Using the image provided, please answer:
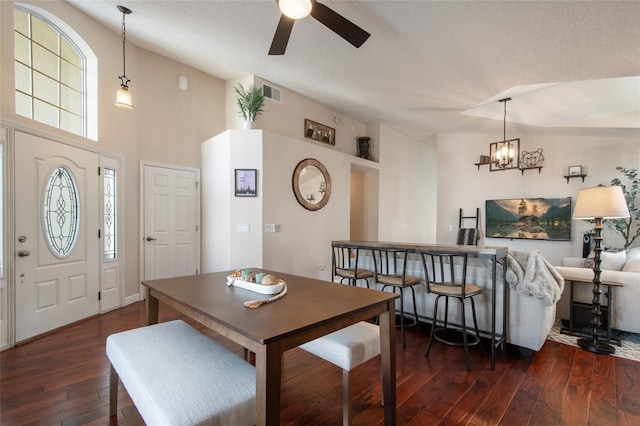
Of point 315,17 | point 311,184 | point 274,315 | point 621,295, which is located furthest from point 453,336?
point 315,17

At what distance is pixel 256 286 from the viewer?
1.72 meters

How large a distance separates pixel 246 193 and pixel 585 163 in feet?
20.5

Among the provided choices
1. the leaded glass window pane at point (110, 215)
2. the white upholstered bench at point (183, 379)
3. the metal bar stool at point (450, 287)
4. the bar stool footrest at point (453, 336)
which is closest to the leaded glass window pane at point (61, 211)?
the leaded glass window pane at point (110, 215)

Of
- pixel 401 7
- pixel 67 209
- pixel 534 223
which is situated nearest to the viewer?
pixel 401 7

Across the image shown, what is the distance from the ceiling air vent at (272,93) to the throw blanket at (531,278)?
13.2 feet

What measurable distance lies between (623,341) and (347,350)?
3294 mm

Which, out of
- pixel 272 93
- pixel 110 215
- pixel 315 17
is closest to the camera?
pixel 315 17

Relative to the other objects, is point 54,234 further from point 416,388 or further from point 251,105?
point 416,388

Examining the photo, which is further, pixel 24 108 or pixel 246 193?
pixel 246 193

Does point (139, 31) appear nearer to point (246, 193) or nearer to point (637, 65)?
point (246, 193)

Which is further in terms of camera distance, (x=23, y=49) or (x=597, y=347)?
(x=23, y=49)

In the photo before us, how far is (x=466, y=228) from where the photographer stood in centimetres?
682

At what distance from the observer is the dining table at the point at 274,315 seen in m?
1.08

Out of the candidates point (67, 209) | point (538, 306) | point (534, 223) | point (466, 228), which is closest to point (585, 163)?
point (534, 223)
